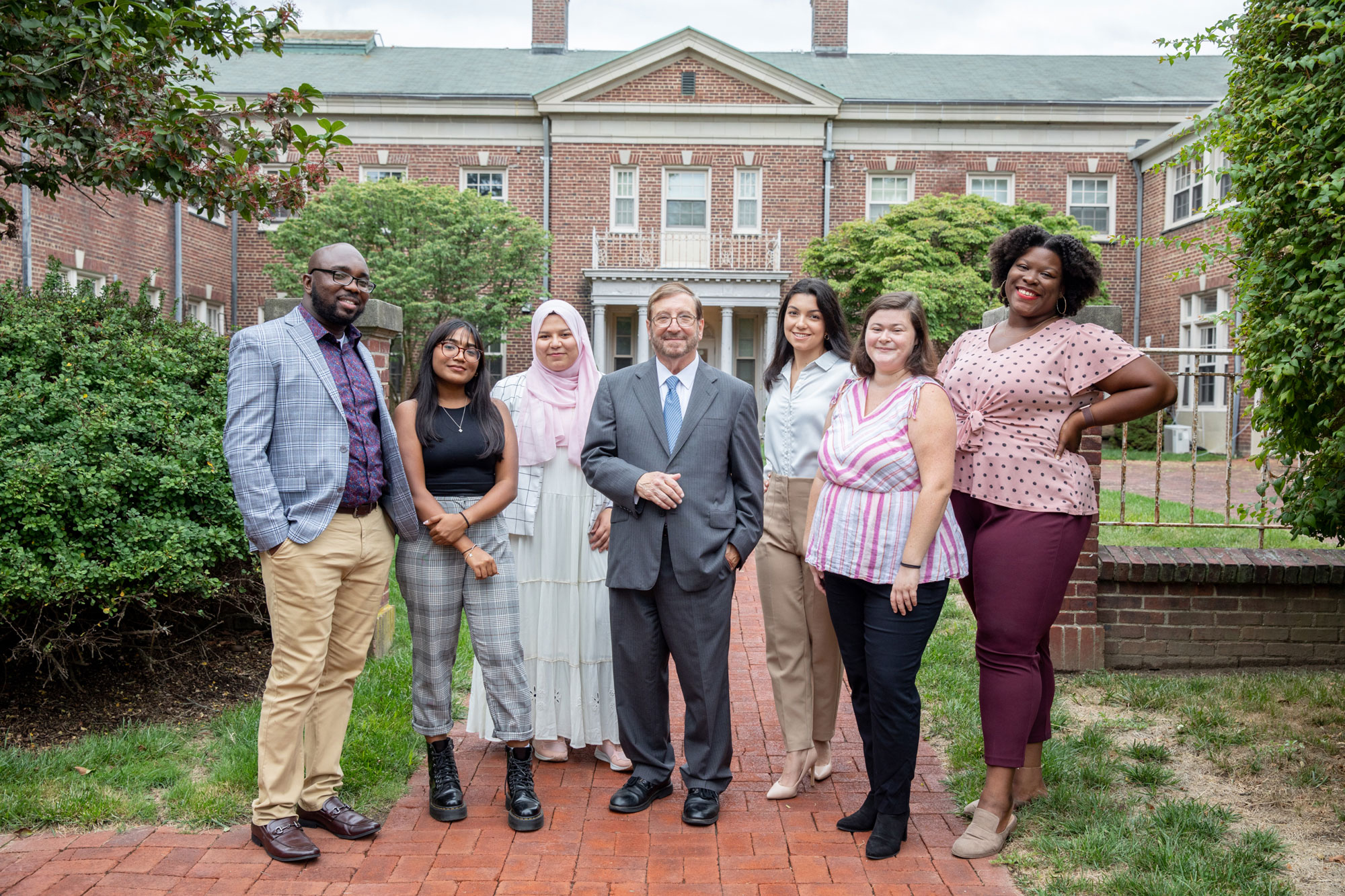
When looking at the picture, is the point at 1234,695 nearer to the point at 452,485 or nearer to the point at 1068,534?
the point at 1068,534

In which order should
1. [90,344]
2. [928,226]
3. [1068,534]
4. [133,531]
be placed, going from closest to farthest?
[1068,534] → [133,531] → [90,344] → [928,226]

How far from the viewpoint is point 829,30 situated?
27.2m

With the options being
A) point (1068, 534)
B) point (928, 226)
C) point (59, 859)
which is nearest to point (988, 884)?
point (1068, 534)

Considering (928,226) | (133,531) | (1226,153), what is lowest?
(133,531)

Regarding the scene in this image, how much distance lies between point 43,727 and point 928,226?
1695 cm

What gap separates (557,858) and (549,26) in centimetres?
2737

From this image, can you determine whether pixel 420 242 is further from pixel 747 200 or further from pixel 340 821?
pixel 340 821

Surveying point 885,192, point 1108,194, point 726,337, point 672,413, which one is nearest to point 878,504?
point 672,413

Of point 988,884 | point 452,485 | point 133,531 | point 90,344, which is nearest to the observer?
point 988,884

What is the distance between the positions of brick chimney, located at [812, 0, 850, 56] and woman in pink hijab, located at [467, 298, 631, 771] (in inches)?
1017

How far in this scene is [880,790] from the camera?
3422mm

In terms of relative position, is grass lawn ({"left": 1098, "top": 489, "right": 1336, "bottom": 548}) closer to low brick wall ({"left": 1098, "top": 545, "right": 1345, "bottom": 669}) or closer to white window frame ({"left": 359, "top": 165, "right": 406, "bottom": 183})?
low brick wall ({"left": 1098, "top": 545, "right": 1345, "bottom": 669})

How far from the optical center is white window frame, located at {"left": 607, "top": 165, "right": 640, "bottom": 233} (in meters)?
23.6

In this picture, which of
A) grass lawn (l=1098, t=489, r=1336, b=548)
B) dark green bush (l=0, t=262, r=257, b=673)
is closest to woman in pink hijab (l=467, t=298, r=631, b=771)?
dark green bush (l=0, t=262, r=257, b=673)
